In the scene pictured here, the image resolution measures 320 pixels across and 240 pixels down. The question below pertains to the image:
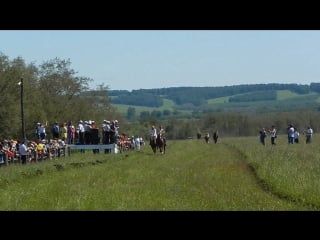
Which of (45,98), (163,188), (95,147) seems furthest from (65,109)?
(163,188)

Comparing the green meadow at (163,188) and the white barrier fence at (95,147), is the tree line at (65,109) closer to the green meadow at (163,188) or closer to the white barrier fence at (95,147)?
the white barrier fence at (95,147)

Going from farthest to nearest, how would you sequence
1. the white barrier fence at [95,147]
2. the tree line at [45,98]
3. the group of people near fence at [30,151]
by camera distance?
the tree line at [45,98] → the white barrier fence at [95,147] → the group of people near fence at [30,151]

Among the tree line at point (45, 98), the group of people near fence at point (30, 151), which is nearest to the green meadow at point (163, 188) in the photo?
the group of people near fence at point (30, 151)

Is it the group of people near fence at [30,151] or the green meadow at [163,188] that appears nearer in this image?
the green meadow at [163,188]

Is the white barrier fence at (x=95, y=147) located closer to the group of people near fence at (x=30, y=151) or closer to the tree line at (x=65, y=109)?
the group of people near fence at (x=30, y=151)

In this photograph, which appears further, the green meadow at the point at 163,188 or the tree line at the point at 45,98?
the tree line at the point at 45,98

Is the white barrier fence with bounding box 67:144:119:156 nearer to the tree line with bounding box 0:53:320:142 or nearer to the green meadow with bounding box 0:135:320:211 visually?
the green meadow with bounding box 0:135:320:211

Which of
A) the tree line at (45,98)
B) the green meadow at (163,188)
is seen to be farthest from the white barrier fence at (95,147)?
the tree line at (45,98)

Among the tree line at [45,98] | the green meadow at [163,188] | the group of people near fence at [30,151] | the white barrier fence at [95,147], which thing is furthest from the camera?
the tree line at [45,98]

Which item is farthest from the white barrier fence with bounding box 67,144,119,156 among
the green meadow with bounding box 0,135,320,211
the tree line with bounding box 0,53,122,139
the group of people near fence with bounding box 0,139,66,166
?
the tree line with bounding box 0,53,122,139
